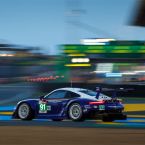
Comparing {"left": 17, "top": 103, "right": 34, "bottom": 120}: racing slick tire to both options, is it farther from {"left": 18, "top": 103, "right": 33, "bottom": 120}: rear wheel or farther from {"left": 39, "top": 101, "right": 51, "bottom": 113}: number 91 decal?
{"left": 39, "top": 101, "right": 51, "bottom": 113}: number 91 decal

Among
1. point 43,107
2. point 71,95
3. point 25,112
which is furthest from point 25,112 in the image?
point 71,95

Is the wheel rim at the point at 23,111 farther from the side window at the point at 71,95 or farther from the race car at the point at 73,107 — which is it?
the side window at the point at 71,95

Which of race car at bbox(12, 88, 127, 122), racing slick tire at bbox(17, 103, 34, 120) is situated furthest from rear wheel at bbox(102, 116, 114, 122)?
racing slick tire at bbox(17, 103, 34, 120)

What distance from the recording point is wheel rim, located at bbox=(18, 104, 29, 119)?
1394 cm

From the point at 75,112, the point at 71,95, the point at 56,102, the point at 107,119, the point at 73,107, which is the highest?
the point at 71,95

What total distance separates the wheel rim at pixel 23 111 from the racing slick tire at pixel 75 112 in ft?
5.09

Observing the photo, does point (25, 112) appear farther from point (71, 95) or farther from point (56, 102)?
point (71, 95)

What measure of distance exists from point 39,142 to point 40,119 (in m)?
7.70

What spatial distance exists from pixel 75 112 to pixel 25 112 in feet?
5.79

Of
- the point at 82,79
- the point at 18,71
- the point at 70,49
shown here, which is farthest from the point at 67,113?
the point at 18,71

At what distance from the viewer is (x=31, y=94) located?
25656mm

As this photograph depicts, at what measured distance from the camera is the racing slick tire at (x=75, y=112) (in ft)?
42.4

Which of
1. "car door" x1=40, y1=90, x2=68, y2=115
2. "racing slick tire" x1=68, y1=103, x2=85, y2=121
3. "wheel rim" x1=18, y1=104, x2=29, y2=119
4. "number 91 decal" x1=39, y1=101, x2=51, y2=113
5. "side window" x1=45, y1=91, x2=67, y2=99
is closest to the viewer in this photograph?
"racing slick tire" x1=68, y1=103, x2=85, y2=121

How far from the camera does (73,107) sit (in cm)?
1312
